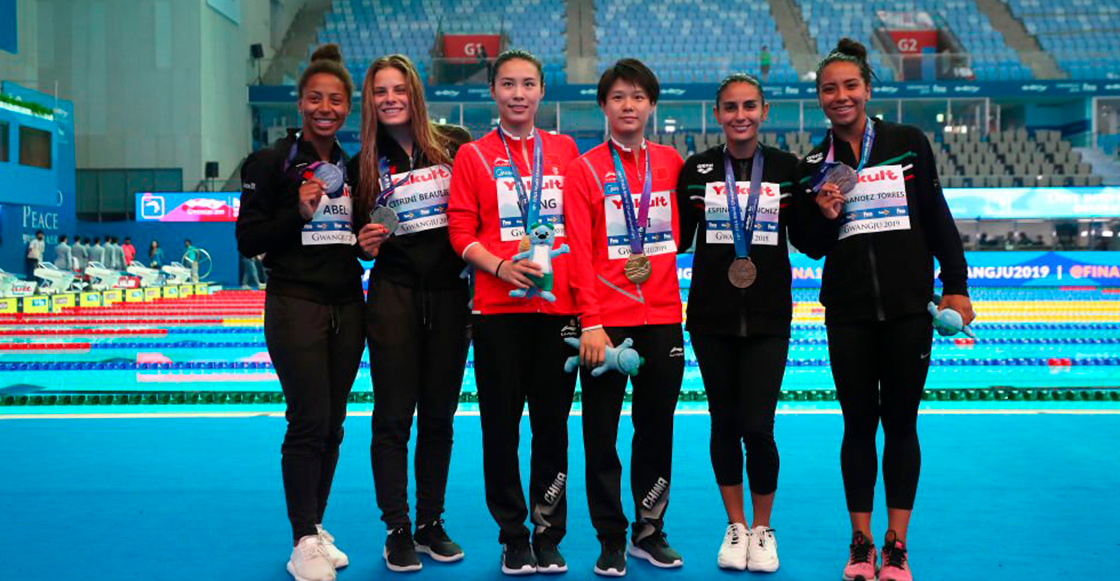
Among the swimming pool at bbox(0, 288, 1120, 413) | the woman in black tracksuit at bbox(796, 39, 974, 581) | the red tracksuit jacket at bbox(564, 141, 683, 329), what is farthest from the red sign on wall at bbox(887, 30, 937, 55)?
the red tracksuit jacket at bbox(564, 141, 683, 329)

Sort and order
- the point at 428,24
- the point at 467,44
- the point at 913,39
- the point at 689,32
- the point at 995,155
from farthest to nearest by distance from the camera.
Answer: the point at 428,24 < the point at 689,32 < the point at 467,44 < the point at 913,39 < the point at 995,155

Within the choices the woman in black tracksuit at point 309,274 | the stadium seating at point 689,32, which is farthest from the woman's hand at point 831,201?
the stadium seating at point 689,32

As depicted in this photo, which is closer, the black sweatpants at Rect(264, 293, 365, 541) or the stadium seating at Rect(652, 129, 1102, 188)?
the black sweatpants at Rect(264, 293, 365, 541)

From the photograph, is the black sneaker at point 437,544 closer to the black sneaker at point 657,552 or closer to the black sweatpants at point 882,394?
the black sneaker at point 657,552

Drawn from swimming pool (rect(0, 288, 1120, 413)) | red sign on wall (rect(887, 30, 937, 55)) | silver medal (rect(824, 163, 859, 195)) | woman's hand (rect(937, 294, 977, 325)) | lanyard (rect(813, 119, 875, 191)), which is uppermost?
red sign on wall (rect(887, 30, 937, 55))

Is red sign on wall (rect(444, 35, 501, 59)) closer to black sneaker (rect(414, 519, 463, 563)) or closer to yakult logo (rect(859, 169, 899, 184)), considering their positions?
black sneaker (rect(414, 519, 463, 563))

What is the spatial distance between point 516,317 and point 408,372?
0.38m

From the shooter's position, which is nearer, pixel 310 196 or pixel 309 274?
pixel 310 196

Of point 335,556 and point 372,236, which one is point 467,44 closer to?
point 372,236

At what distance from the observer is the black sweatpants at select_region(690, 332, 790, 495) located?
3158 millimetres

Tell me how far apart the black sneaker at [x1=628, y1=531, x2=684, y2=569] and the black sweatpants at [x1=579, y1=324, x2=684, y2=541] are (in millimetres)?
24

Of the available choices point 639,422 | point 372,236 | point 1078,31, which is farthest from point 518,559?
point 1078,31

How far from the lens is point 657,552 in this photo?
10.5 ft

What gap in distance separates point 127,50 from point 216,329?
13859 mm
